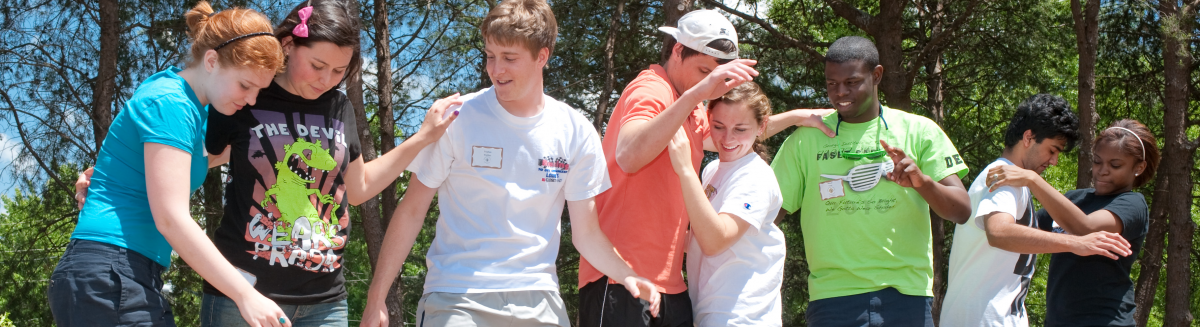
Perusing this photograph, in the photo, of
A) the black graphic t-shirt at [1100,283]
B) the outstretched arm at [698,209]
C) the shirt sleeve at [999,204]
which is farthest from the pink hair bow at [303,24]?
Result: the black graphic t-shirt at [1100,283]

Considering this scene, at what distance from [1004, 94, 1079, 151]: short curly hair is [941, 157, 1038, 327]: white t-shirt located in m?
0.23

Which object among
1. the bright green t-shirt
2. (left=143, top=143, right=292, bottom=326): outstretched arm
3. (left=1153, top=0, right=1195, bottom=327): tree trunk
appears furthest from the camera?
(left=1153, top=0, right=1195, bottom=327): tree trunk

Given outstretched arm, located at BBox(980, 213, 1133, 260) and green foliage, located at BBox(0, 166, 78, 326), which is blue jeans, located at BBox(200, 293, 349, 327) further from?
green foliage, located at BBox(0, 166, 78, 326)

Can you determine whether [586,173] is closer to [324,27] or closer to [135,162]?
[324,27]

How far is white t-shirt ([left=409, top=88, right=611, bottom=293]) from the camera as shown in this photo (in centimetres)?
240

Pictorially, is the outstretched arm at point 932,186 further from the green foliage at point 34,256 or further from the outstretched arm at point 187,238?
the green foliage at point 34,256

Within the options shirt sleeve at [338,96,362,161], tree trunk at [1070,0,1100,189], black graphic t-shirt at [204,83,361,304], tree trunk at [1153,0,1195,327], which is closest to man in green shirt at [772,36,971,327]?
shirt sleeve at [338,96,362,161]

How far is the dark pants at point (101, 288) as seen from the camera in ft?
6.62

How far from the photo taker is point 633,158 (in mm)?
2549

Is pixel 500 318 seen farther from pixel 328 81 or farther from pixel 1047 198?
pixel 1047 198

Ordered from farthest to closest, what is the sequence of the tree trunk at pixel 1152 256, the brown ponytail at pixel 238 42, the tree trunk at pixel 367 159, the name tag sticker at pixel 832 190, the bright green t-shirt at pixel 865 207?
the tree trunk at pixel 1152 256 → the tree trunk at pixel 367 159 → the name tag sticker at pixel 832 190 → the bright green t-shirt at pixel 865 207 → the brown ponytail at pixel 238 42

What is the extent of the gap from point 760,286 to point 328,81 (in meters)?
1.56

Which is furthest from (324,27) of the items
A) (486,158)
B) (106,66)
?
(106,66)

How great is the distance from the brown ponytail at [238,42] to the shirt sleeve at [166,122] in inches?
7.2
